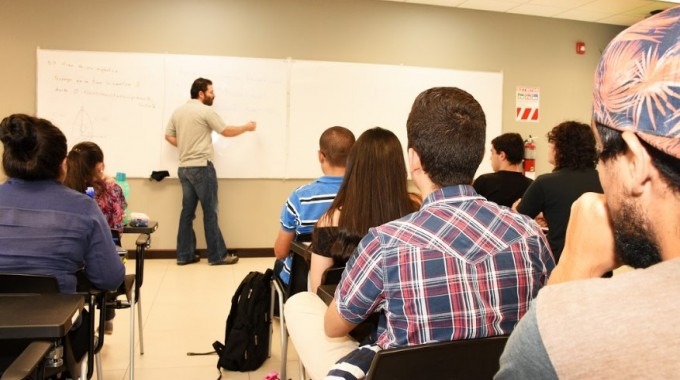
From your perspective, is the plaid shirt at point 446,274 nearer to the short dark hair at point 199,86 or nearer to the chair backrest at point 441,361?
the chair backrest at point 441,361

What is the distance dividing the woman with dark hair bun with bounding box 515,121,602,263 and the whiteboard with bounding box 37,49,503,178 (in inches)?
112

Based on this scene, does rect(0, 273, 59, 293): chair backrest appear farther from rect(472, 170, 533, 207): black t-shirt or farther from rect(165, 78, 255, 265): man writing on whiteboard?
rect(165, 78, 255, 265): man writing on whiteboard

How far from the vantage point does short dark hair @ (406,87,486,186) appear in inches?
48.8

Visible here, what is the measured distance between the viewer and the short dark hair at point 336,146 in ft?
7.88

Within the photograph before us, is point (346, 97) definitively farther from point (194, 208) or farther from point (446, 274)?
point (446, 274)

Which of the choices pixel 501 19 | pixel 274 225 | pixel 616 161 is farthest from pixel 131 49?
pixel 616 161

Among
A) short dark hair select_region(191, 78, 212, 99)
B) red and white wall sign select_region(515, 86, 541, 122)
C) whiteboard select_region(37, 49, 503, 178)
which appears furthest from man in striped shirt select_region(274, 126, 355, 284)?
red and white wall sign select_region(515, 86, 541, 122)

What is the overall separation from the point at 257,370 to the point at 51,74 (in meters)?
3.60

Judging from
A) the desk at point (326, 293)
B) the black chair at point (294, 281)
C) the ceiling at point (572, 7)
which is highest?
the ceiling at point (572, 7)

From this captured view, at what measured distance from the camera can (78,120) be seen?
4.78 meters

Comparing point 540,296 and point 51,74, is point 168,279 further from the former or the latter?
point 540,296

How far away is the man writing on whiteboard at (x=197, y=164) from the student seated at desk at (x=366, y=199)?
3.12 m

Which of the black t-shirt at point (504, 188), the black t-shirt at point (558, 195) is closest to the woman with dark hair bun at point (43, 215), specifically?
the black t-shirt at point (558, 195)

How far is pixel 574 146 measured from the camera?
270 centimetres
